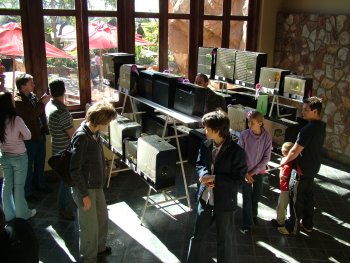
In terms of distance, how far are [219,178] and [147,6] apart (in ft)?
11.6

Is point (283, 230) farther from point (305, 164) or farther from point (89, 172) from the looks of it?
point (89, 172)

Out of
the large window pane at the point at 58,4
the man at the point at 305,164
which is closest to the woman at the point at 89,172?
the man at the point at 305,164

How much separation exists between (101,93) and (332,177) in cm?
341

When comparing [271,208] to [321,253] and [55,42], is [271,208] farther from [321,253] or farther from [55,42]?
[55,42]

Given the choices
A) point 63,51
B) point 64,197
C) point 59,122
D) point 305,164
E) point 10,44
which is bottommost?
point 64,197

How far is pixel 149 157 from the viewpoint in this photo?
3.45 m

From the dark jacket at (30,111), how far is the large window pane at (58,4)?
1428 millimetres

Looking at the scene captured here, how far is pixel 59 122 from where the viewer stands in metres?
3.61

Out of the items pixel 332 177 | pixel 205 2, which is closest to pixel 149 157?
pixel 332 177

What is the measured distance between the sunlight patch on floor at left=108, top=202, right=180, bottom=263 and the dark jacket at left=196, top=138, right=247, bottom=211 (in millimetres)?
915

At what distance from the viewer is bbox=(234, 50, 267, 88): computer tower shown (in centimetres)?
478

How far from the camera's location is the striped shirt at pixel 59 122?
3.59 meters

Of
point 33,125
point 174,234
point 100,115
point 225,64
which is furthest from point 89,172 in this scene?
point 225,64

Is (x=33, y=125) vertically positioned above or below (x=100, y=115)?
below
